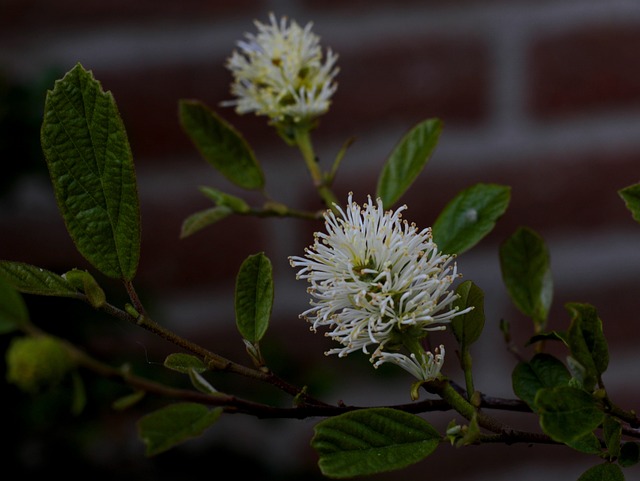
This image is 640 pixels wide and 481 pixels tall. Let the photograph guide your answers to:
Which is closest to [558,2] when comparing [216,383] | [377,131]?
[377,131]

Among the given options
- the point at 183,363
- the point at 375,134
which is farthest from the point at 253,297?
the point at 375,134

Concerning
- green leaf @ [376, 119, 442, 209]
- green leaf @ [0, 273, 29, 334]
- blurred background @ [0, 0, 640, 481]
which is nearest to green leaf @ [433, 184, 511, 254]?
green leaf @ [376, 119, 442, 209]

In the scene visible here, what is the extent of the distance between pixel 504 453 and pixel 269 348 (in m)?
0.28

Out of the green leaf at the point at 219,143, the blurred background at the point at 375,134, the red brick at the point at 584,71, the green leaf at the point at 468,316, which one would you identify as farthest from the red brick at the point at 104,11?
the green leaf at the point at 468,316

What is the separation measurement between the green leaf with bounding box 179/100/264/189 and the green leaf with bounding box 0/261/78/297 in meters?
0.09

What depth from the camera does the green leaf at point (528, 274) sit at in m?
0.26

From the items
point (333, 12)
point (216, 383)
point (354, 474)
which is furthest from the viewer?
point (333, 12)

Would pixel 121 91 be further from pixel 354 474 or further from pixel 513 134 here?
pixel 354 474

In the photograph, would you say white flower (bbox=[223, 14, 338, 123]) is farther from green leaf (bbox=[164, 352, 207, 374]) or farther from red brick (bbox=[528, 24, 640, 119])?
red brick (bbox=[528, 24, 640, 119])

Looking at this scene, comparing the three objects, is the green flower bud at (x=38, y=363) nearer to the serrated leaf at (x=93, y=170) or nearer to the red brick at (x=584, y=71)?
the serrated leaf at (x=93, y=170)

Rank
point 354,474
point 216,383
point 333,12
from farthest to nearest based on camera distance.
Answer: point 333,12 → point 216,383 → point 354,474

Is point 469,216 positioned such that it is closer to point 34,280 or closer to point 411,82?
point 34,280

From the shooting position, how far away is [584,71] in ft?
2.03

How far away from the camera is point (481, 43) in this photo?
2.02ft
